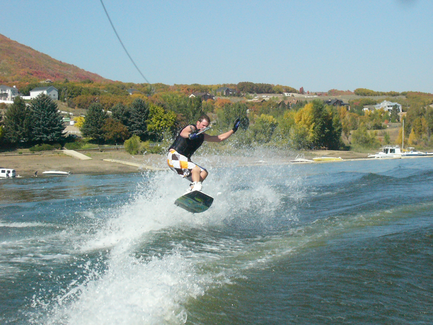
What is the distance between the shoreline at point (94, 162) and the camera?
3200 cm

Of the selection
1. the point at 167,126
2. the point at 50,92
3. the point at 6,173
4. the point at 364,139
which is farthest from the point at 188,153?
the point at 50,92

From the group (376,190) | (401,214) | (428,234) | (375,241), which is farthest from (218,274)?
(376,190)

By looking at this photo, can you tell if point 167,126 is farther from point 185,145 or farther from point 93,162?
point 185,145

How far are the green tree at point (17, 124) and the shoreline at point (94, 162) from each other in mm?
4559

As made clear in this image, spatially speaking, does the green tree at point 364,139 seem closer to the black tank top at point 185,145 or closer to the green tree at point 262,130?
the green tree at point 262,130

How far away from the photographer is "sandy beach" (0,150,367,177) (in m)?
32.1

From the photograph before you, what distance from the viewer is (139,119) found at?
2063 inches

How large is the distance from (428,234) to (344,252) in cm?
176

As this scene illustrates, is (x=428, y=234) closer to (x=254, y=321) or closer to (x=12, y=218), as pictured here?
(x=254, y=321)

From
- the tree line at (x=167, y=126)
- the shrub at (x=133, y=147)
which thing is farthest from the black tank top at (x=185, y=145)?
the tree line at (x=167, y=126)

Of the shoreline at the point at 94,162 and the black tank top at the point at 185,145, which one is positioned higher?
the black tank top at the point at 185,145

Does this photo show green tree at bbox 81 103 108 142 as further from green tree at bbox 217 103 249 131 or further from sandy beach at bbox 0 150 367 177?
green tree at bbox 217 103 249 131

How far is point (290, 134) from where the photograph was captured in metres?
52.4

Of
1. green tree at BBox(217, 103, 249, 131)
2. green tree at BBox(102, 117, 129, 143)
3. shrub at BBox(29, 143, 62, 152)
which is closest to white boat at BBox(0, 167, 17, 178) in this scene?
shrub at BBox(29, 143, 62, 152)
